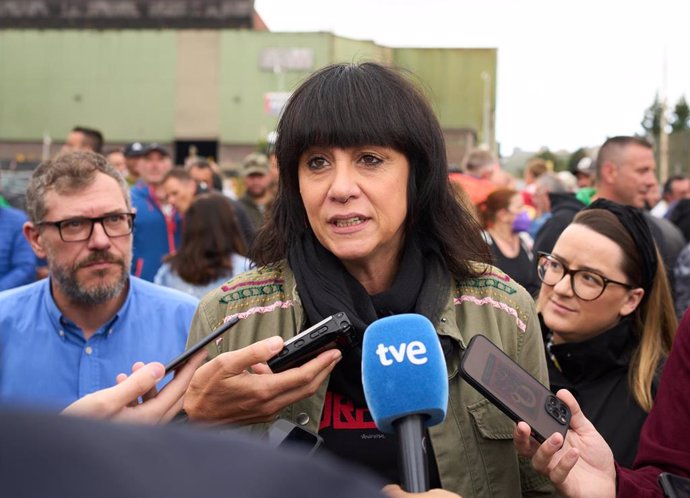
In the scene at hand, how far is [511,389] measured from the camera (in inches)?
82.7

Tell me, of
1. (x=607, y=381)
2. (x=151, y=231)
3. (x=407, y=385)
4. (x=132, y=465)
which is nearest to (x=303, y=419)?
(x=407, y=385)

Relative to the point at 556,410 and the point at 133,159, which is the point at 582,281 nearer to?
the point at 556,410

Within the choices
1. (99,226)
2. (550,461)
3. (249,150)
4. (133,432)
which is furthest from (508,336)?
(249,150)

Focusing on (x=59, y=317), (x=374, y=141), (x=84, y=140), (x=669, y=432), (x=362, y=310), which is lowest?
(x=669, y=432)

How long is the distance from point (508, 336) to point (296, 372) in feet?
2.44

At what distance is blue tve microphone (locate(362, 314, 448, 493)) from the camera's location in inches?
61.9

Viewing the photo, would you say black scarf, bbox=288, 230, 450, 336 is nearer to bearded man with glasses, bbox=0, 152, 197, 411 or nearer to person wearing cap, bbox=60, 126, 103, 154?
bearded man with glasses, bbox=0, 152, 197, 411

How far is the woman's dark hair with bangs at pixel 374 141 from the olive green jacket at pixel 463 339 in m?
0.11

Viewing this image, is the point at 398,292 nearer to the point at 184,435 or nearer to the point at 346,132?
the point at 346,132

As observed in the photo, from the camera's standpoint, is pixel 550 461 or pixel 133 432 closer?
pixel 133 432

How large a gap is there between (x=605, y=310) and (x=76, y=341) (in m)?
2.04

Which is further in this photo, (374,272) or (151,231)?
(151,231)

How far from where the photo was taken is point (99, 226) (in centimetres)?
357

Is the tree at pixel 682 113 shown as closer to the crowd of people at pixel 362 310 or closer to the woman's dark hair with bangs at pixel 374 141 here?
the crowd of people at pixel 362 310
